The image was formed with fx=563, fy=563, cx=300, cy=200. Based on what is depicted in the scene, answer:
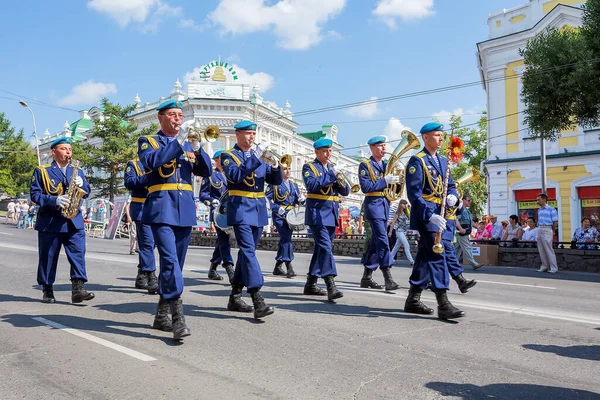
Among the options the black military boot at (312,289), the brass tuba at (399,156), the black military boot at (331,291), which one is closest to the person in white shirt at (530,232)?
the brass tuba at (399,156)

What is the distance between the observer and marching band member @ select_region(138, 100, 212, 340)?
538cm

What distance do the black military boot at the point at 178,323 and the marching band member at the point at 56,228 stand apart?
261 centimetres

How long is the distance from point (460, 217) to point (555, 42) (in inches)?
272

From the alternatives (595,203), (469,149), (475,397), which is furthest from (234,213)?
(469,149)

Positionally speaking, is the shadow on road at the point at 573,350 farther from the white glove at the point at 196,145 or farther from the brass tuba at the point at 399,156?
the white glove at the point at 196,145

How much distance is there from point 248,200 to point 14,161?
2402 inches

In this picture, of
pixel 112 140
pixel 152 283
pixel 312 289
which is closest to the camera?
pixel 312 289

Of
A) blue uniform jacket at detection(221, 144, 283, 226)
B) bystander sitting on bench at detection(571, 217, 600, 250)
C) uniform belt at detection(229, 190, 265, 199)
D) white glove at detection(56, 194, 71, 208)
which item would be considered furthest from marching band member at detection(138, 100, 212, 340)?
bystander sitting on bench at detection(571, 217, 600, 250)

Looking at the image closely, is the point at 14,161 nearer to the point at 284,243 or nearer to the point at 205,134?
the point at 284,243

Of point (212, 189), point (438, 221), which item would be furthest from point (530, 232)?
point (438, 221)

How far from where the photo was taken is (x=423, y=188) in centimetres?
664

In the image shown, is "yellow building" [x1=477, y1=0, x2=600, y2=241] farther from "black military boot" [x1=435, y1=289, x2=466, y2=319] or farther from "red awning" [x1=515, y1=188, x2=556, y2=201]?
"black military boot" [x1=435, y1=289, x2=466, y2=319]

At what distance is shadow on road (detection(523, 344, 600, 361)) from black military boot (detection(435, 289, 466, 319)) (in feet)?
3.71

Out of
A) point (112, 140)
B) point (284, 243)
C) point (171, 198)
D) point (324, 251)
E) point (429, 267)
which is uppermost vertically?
point (112, 140)
